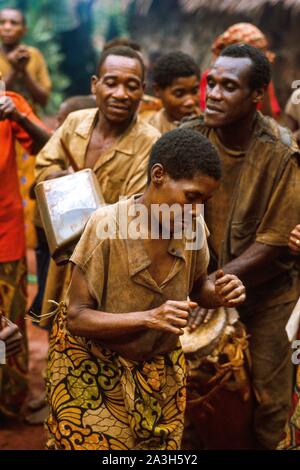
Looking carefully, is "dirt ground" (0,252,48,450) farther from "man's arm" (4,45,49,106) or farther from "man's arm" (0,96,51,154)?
"man's arm" (4,45,49,106)

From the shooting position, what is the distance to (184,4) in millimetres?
12602

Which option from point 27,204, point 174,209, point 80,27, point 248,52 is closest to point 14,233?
point 248,52

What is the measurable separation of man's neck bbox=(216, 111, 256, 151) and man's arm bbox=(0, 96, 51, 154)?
1.26m

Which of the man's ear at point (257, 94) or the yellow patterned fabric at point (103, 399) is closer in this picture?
the yellow patterned fabric at point (103, 399)

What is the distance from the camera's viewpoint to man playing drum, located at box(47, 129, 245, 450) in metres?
3.50

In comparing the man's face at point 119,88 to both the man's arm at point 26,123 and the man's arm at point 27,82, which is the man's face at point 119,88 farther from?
the man's arm at point 27,82

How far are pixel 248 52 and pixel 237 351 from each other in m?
1.72

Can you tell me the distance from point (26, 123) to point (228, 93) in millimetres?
1377

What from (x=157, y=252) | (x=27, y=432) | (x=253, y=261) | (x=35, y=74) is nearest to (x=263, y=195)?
(x=253, y=261)

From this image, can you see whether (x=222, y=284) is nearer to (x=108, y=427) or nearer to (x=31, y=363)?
(x=108, y=427)

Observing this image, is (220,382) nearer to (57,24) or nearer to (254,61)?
(254,61)

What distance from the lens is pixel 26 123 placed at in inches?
215

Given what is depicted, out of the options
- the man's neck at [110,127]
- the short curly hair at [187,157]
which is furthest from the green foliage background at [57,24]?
the short curly hair at [187,157]

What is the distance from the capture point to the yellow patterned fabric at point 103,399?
11.8ft
